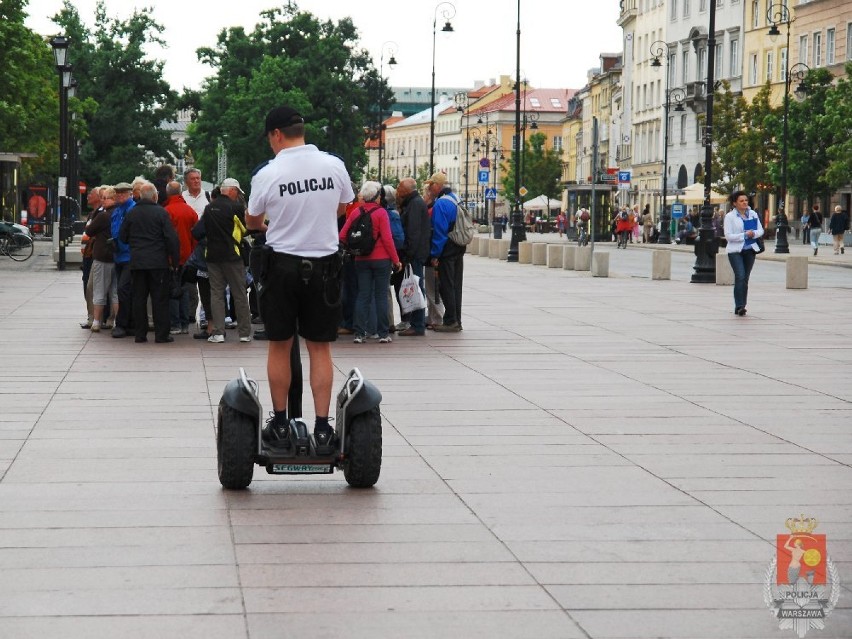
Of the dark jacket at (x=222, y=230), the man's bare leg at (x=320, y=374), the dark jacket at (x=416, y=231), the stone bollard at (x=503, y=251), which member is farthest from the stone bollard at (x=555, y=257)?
the man's bare leg at (x=320, y=374)

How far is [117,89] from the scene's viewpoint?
9294 cm

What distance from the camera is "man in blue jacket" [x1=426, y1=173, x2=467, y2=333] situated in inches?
722

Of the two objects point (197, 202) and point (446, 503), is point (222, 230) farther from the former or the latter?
point (446, 503)

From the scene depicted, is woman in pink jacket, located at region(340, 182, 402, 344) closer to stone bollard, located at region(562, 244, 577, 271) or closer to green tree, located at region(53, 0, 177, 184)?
stone bollard, located at region(562, 244, 577, 271)

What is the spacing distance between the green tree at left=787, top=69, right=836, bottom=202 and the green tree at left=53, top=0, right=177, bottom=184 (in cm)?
4220

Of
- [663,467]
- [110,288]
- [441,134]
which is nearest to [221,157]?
[110,288]

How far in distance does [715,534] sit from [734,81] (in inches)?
3394

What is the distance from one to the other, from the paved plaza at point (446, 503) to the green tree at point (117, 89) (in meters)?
79.1

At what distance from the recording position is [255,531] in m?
6.91

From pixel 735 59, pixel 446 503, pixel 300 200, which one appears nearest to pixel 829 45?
pixel 735 59

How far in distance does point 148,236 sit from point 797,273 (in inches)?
633

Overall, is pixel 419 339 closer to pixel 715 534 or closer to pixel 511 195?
pixel 715 534

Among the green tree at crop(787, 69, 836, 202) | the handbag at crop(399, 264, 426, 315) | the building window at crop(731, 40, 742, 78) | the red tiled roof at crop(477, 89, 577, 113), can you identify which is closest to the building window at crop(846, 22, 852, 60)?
the green tree at crop(787, 69, 836, 202)

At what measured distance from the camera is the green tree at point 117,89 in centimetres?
9219
